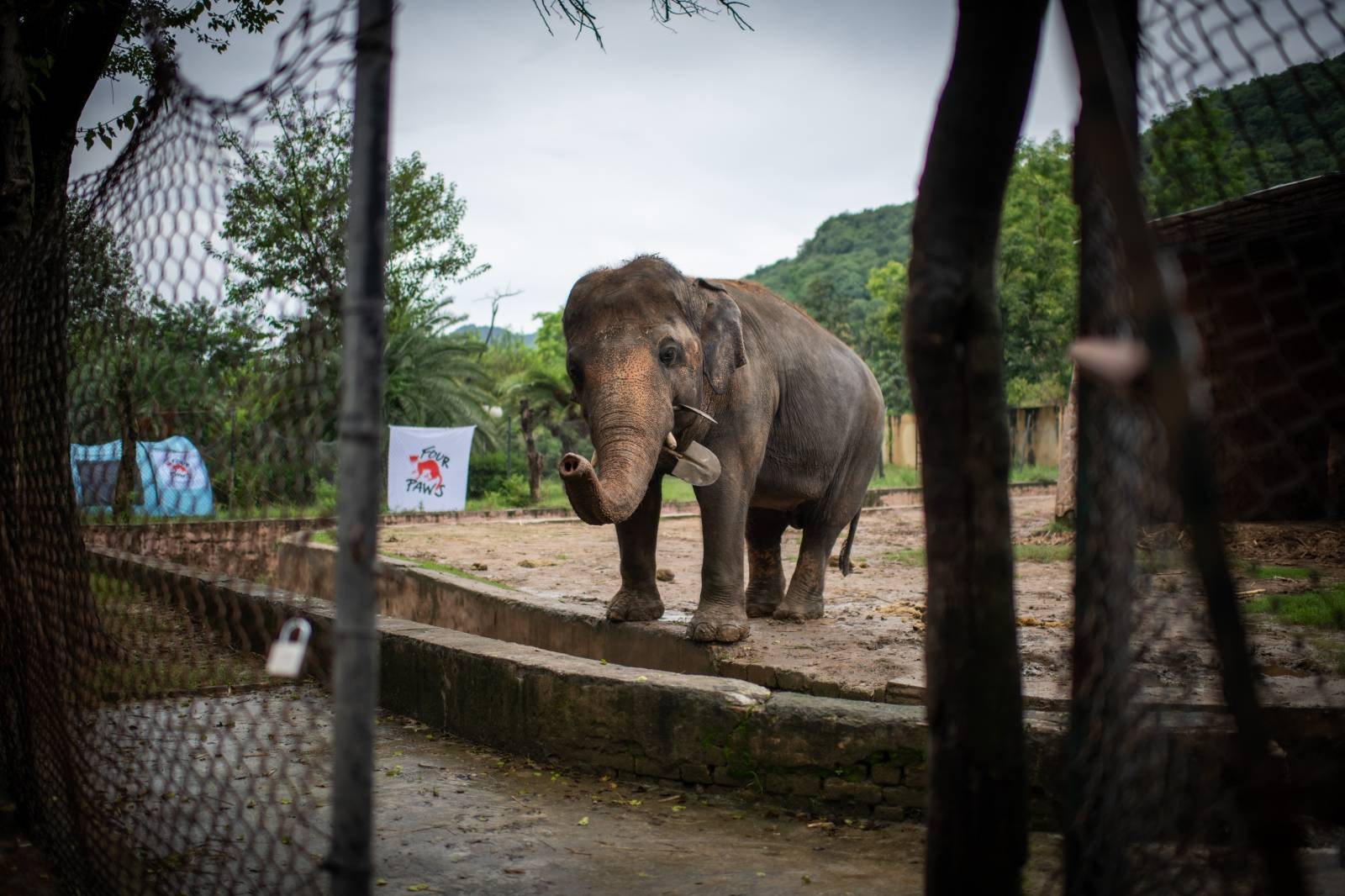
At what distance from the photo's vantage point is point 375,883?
10.2ft

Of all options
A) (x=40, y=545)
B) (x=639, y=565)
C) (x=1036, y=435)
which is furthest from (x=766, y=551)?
(x=1036, y=435)

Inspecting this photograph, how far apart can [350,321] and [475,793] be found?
2.99 meters

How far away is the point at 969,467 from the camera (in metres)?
1.65

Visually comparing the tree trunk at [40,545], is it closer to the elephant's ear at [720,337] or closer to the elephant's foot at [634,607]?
the elephant's foot at [634,607]

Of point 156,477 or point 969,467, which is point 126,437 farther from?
point 969,467

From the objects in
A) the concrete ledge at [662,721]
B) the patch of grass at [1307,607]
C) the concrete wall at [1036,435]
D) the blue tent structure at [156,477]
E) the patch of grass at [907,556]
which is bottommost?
the concrete ledge at [662,721]

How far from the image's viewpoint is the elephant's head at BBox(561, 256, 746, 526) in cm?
503

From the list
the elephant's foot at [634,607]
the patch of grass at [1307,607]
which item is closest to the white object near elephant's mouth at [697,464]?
the elephant's foot at [634,607]

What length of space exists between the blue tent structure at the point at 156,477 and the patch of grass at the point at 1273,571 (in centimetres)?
715

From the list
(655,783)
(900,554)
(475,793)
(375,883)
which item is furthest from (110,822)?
(900,554)

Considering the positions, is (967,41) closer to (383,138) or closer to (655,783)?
(383,138)

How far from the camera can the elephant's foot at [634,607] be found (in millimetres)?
5980

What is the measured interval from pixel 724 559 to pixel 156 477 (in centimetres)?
328

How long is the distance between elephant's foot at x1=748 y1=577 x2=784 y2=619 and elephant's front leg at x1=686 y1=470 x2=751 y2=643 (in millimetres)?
1353
